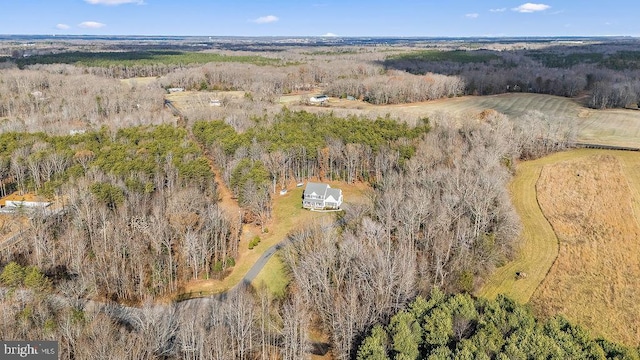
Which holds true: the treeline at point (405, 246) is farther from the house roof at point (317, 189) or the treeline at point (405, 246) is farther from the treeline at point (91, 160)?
the treeline at point (91, 160)

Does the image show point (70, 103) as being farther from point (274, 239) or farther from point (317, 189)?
point (274, 239)

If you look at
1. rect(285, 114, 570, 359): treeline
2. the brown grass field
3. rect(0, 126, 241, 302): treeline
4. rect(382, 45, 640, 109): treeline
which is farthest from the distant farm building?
rect(382, 45, 640, 109): treeline

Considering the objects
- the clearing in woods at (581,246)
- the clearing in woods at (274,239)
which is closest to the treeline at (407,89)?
the clearing in woods at (581,246)

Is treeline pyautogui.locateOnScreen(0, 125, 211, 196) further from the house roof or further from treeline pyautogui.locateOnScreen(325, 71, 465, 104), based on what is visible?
treeline pyautogui.locateOnScreen(325, 71, 465, 104)

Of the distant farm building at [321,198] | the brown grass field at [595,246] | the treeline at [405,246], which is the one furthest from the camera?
the distant farm building at [321,198]

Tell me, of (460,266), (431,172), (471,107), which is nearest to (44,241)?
(460,266)

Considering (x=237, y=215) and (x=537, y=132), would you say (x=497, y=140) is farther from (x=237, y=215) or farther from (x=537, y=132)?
(x=237, y=215)
